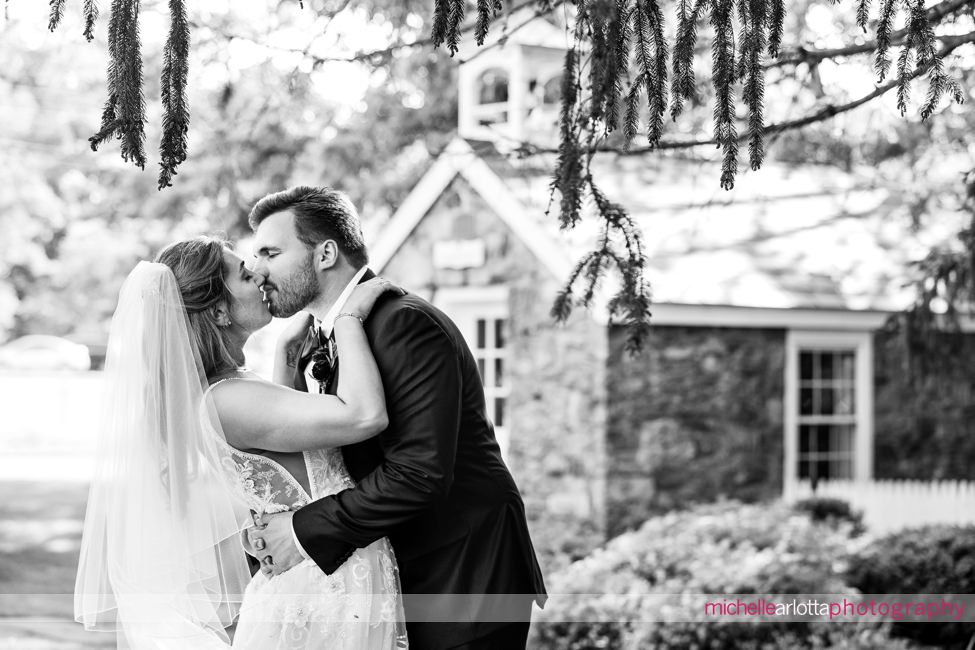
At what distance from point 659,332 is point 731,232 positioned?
2.13 meters

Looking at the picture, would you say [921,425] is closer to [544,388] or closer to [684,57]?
[544,388]

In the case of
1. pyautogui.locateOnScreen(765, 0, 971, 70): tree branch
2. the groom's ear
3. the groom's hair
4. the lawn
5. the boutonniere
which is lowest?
the lawn

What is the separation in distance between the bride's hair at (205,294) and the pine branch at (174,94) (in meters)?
0.38

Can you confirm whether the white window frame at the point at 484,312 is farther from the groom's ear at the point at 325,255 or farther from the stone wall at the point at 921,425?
the groom's ear at the point at 325,255

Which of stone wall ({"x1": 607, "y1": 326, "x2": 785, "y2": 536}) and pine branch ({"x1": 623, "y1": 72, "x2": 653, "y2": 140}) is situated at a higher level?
pine branch ({"x1": 623, "y1": 72, "x2": 653, "y2": 140})

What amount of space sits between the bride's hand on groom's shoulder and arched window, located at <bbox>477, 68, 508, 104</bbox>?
10.0m

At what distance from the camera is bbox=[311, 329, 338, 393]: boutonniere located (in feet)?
11.6

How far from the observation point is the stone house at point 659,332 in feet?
A: 35.2

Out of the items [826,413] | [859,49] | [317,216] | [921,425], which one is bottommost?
[921,425]

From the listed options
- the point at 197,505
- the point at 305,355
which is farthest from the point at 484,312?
the point at 197,505

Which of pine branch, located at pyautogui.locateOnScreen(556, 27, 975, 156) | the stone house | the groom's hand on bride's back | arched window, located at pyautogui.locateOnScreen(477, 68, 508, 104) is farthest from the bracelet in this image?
arched window, located at pyautogui.locateOnScreen(477, 68, 508, 104)

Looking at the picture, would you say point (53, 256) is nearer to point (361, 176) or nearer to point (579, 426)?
point (361, 176)

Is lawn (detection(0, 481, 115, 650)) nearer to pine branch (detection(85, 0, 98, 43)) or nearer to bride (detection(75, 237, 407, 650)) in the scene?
bride (detection(75, 237, 407, 650))

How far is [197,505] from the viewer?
345 centimetres
